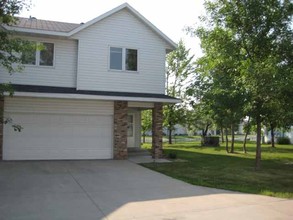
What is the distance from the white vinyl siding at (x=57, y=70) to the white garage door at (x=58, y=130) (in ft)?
3.10

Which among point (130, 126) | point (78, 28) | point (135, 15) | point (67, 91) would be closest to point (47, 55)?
point (78, 28)

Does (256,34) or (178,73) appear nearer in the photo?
(256,34)

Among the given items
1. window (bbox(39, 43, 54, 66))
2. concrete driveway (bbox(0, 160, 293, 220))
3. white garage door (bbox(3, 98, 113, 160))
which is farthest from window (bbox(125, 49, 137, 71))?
concrete driveway (bbox(0, 160, 293, 220))

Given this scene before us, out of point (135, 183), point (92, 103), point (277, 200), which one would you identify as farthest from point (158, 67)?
point (277, 200)

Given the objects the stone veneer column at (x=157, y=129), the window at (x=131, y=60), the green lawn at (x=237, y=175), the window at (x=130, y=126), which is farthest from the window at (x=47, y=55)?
the green lawn at (x=237, y=175)

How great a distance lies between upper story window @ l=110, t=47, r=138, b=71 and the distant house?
2cm

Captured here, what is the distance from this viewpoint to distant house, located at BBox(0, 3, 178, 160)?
17.5 meters

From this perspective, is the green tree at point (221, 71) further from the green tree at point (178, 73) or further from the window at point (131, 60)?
the green tree at point (178, 73)

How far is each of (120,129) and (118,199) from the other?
9.53 metres

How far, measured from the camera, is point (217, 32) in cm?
1633

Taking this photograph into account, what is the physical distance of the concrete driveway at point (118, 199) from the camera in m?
8.07

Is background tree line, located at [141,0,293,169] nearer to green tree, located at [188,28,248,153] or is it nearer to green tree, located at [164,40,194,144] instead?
green tree, located at [188,28,248,153]

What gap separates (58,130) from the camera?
59.5 feet

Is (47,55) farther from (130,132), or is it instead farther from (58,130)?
(130,132)
